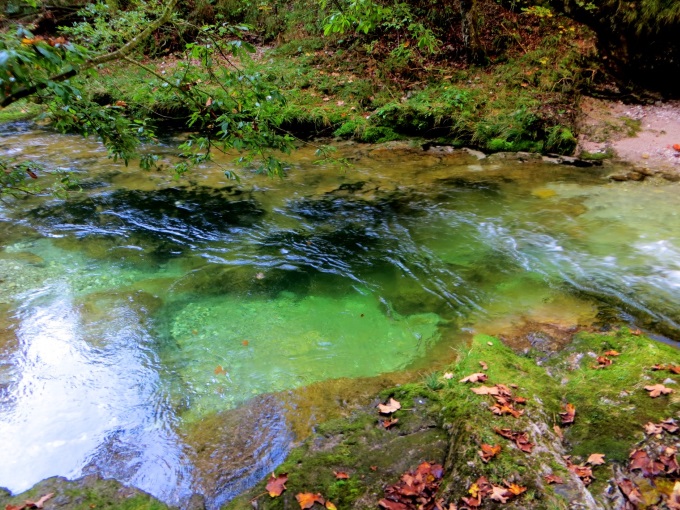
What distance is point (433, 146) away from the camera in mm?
10398

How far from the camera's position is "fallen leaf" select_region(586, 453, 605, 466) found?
266cm

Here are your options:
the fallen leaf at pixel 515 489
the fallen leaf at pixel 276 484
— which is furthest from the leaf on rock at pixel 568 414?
the fallen leaf at pixel 276 484

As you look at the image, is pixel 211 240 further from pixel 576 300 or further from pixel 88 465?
pixel 576 300

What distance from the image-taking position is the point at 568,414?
3.16m

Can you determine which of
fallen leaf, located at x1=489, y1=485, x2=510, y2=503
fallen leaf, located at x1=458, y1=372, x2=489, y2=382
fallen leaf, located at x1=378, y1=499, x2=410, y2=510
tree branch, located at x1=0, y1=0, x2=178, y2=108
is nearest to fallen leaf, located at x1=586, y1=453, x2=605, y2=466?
fallen leaf, located at x1=489, y1=485, x2=510, y2=503

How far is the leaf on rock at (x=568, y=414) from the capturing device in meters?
3.10

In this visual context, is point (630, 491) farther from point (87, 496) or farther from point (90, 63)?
point (90, 63)

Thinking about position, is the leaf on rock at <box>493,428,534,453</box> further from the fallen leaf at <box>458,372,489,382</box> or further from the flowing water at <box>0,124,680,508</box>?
the flowing water at <box>0,124,680,508</box>

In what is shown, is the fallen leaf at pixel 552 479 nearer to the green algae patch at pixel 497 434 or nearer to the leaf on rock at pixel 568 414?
the green algae patch at pixel 497 434

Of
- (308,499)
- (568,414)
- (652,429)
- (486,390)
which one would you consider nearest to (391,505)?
(308,499)

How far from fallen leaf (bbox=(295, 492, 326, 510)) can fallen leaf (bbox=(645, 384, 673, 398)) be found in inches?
94.6

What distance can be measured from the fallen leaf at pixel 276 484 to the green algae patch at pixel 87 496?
768 millimetres

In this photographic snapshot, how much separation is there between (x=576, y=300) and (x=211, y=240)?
5223mm

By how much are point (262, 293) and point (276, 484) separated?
9.74 ft
